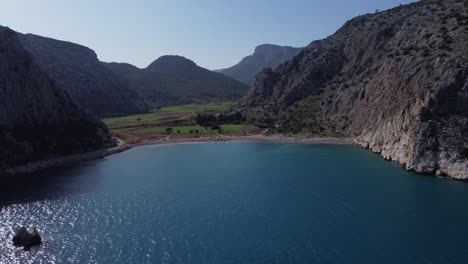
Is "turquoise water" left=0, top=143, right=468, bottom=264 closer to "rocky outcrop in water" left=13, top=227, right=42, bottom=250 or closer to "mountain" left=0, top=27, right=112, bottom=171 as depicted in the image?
"rocky outcrop in water" left=13, top=227, right=42, bottom=250

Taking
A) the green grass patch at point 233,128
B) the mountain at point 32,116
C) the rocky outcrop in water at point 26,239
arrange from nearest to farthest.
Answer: the rocky outcrop in water at point 26,239, the mountain at point 32,116, the green grass patch at point 233,128

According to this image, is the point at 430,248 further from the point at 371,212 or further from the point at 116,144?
the point at 116,144

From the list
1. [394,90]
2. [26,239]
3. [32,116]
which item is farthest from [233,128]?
[26,239]

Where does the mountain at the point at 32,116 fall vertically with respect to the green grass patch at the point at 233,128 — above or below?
above

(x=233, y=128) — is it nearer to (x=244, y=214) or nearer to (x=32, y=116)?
(x=32, y=116)

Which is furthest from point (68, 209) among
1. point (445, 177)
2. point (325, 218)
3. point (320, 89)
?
point (320, 89)

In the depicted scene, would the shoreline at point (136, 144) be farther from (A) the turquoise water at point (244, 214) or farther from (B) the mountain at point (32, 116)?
(A) the turquoise water at point (244, 214)

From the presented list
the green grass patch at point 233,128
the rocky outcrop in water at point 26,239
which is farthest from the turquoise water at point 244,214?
the green grass patch at point 233,128

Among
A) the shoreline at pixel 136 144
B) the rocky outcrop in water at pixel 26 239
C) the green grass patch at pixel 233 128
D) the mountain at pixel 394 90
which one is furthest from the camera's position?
the green grass patch at pixel 233 128
